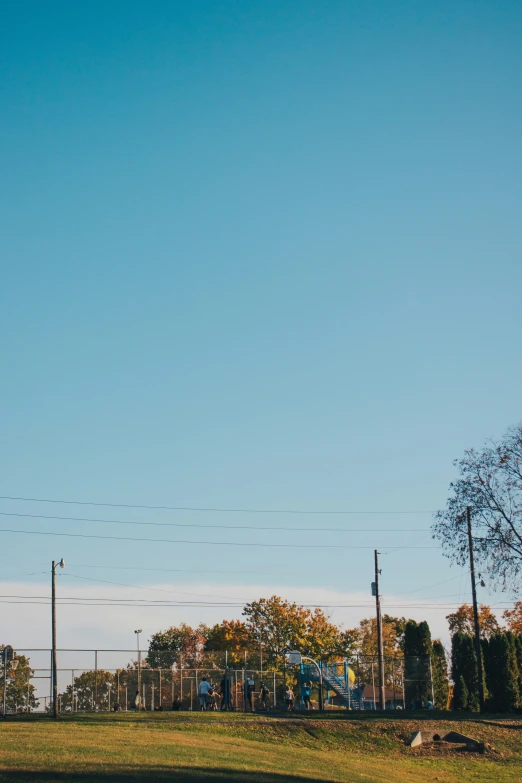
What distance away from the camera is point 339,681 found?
201 feet

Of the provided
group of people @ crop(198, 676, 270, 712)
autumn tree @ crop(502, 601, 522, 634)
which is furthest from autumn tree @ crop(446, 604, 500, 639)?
group of people @ crop(198, 676, 270, 712)

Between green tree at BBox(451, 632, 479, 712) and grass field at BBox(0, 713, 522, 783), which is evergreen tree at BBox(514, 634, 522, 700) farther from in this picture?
grass field at BBox(0, 713, 522, 783)

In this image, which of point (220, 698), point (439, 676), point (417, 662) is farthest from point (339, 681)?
point (220, 698)

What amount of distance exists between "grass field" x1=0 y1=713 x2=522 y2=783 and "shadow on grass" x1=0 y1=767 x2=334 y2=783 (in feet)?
0.09

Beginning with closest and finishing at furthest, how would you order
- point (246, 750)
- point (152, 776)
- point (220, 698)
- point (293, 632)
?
point (152, 776)
point (246, 750)
point (220, 698)
point (293, 632)

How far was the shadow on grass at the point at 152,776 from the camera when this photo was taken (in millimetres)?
19891

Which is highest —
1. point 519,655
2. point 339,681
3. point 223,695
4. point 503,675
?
point 519,655

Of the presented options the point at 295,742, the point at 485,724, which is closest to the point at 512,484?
the point at 485,724

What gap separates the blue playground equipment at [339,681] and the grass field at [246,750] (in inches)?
687

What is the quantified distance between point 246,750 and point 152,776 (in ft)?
30.0

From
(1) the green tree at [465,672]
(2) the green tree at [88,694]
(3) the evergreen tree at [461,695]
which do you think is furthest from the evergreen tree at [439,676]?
(2) the green tree at [88,694]

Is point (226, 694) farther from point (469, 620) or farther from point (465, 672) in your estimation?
point (469, 620)

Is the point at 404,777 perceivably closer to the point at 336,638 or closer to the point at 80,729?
the point at 80,729

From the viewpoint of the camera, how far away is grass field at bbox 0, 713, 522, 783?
73.7 feet
